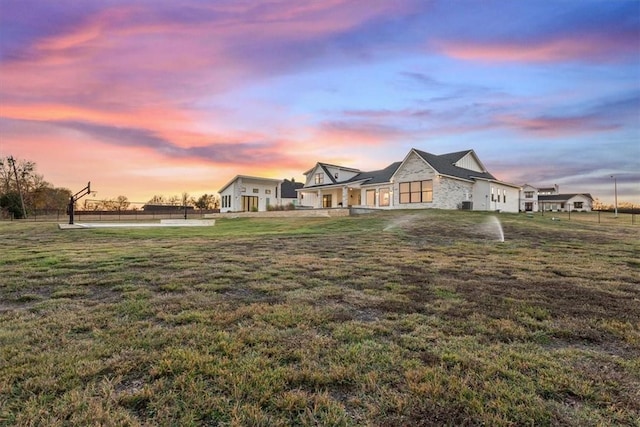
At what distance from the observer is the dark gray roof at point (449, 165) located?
24.3 meters

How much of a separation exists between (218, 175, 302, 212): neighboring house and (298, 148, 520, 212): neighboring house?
5.92 meters

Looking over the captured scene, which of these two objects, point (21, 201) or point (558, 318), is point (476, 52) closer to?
point (558, 318)

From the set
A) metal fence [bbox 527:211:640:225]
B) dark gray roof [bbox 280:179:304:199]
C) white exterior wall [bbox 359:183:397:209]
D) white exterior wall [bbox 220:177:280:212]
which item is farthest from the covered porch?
metal fence [bbox 527:211:640:225]

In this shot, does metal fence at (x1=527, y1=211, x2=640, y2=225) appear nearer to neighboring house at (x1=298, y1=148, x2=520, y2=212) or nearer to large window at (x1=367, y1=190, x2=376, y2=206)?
neighboring house at (x1=298, y1=148, x2=520, y2=212)

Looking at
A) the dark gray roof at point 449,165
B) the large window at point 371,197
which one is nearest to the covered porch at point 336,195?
the large window at point 371,197

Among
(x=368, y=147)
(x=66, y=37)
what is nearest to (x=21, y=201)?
(x=66, y=37)

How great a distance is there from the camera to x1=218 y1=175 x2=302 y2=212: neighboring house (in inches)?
1313

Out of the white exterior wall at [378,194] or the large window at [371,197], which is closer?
the white exterior wall at [378,194]

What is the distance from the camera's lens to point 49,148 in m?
19.9

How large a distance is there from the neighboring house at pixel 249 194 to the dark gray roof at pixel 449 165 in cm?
1637

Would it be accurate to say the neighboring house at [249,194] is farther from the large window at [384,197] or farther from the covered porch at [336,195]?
the large window at [384,197]

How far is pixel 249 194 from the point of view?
34.2 metres

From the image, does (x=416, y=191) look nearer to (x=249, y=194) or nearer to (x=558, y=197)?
(x=249, y=194)

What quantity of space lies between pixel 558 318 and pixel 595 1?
14.0 m
